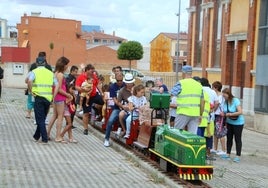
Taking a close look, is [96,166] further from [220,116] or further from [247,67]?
[247,67]

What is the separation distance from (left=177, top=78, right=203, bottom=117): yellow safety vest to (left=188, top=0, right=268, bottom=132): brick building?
1076 cm

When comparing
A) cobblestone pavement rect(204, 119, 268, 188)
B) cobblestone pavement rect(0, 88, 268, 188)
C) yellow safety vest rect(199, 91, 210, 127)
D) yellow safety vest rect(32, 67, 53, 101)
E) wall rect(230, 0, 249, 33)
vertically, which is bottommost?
cobblestone pavement rect(204, 119, 268, 188)

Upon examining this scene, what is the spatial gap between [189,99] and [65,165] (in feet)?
8.98

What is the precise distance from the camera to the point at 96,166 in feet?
35.8

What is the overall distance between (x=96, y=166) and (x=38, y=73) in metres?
3.35

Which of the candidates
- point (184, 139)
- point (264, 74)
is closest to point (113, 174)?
point (184, 139)

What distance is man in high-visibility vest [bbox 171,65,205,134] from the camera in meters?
11.3

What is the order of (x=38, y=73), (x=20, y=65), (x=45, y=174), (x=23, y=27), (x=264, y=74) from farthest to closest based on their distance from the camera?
(x=23, y=27), (x=20, y=65), (x=264, y=74), (x=38, y=73), (x=45, y=174)

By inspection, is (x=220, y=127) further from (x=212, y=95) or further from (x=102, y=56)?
(x=102, y=56)

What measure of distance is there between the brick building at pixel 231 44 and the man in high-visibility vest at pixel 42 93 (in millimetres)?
10790

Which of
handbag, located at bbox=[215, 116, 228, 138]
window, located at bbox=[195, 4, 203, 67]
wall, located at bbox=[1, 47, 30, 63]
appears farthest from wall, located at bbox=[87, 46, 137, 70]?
handbag, located at bbox=[215, 116, 228, 138]

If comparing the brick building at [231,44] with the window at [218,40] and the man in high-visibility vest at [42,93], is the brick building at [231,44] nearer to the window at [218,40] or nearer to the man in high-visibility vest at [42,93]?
the window at [218,40]

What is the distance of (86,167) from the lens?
1068 centimetres

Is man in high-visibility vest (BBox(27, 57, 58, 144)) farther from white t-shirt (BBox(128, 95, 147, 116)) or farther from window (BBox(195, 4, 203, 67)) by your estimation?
window (BBox(195, 4, 203, 67))
